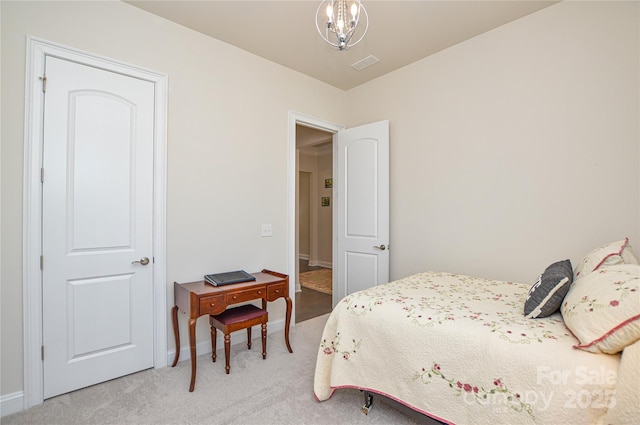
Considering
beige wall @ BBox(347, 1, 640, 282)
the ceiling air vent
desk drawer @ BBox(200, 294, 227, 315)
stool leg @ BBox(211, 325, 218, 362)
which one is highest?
the ceiling air vent

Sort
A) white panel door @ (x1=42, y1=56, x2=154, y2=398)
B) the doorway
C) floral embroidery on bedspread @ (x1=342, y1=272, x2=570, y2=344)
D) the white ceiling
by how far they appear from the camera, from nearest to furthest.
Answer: floral embroidery on bedspread @ (x1=342, y1=272, x2=570, y2=344)
white panel door @ (x1=42, y1=56, x2=154, y2=398)
the white ceiling
the doorway

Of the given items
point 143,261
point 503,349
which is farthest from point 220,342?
point 503,349

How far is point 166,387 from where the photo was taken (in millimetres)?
2164

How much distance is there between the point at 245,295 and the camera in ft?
8.02

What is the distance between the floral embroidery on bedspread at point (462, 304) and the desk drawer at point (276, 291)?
0.86 m

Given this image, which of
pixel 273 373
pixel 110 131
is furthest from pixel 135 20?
pixel 273 373

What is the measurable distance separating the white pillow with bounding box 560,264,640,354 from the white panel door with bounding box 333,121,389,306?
2.02 meters

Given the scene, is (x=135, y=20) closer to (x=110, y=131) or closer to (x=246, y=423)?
(x=110, y=131)

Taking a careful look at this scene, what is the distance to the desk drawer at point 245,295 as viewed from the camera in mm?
2373

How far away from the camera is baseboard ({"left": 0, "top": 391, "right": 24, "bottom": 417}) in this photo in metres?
1.85

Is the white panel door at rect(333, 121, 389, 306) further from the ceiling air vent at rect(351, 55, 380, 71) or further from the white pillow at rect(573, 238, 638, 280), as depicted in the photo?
the white pillow at rect(573, 238, 638, 280)

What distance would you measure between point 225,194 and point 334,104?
1.87 metres

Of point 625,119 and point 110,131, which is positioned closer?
point 625,119

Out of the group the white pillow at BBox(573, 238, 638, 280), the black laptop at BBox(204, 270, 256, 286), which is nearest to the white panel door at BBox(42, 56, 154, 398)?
the black laptop at BBox(204, 270, 256, 286)
